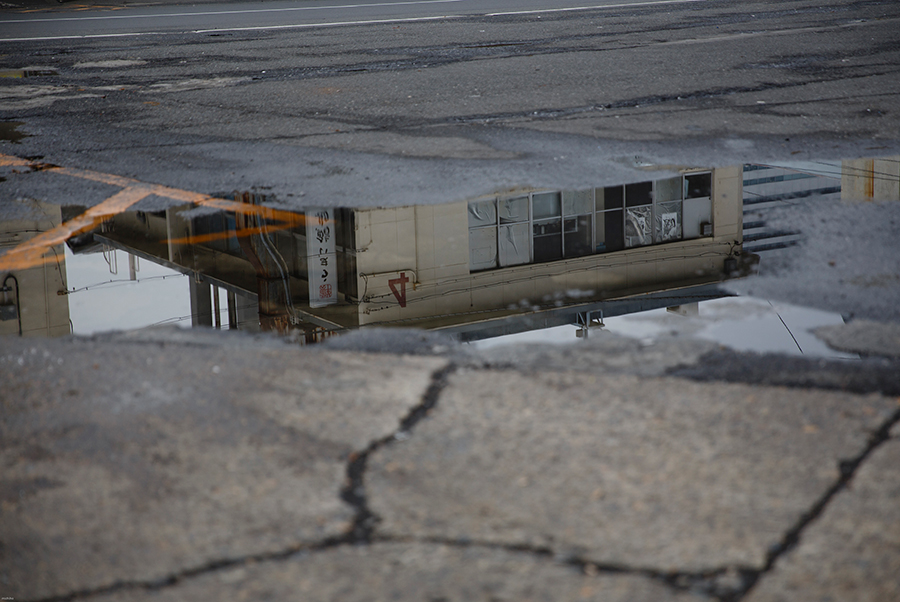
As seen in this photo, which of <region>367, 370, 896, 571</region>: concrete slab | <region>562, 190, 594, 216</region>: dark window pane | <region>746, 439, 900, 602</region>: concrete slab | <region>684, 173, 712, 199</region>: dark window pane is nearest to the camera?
<region>746, 439, 900, 602</region>: concrete slab

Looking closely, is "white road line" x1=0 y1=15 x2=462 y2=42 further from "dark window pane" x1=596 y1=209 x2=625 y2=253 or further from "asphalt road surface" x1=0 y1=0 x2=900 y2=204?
"dark window pane" x1=596 y1=209 x2=625 y2=253

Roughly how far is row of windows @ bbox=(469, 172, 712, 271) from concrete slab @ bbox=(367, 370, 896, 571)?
1.46 m

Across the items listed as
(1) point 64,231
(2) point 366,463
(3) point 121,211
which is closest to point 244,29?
(3) point 121,211

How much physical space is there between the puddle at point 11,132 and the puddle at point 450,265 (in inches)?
90.2

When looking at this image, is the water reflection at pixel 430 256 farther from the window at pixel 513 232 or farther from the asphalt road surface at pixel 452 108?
the asphalt road surface at pixel 452 108

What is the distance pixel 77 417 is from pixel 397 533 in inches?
47.6

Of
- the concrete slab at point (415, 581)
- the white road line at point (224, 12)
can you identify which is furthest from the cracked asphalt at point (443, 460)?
the white road line at point (224, 12)

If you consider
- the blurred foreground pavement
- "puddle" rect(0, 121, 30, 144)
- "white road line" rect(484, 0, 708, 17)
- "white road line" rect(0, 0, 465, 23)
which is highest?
"white road line" rect(0, 0, 465, 23)

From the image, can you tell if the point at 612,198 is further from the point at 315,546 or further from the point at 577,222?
the point at 315,546

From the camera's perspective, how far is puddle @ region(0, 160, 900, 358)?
3576 millimetres

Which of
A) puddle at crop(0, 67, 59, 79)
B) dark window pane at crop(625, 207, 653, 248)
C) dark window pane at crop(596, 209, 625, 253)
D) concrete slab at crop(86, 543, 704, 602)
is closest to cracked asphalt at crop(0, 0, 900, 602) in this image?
concrete slab at crop(86, 543, 704, 602)

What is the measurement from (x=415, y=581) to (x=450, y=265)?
2472mm

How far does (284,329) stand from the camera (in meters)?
3.54

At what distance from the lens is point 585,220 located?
4672mm
